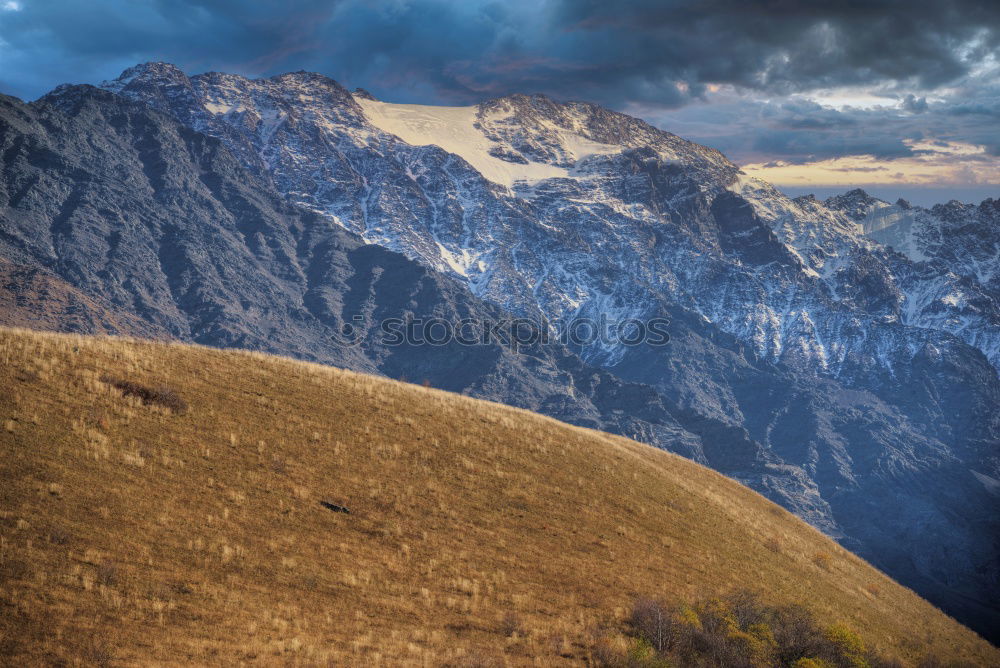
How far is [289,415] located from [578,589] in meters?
17.7

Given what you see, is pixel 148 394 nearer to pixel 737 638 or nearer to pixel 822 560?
pixel 737 638

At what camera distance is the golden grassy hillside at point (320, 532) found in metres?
23.0

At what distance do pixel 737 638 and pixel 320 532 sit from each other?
658 inches

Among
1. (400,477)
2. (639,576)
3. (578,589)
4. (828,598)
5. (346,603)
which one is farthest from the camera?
(828,598)

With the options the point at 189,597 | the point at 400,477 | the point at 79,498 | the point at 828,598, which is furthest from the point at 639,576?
the point at 79,498

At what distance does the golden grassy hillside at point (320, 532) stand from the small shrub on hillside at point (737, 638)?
1230 millimetres

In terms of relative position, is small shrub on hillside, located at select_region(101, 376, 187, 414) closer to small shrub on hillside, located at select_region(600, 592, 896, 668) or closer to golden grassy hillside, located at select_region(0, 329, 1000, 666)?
golden grassy hillside, located at select_region(0, 329, 1000, 666)

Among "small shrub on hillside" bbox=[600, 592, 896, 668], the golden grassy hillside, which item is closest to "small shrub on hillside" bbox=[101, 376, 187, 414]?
the golden grassy hillside

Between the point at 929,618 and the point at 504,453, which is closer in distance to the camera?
the point at 504,453

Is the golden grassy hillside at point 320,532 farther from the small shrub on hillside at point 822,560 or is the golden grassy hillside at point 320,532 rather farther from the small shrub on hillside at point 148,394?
the small shrub on hillside at point 822,560

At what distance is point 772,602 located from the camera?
1428 inches

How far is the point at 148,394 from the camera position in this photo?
36.5m

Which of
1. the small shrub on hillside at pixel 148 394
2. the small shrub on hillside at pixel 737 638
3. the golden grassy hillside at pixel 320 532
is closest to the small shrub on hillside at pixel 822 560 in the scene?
the golden grassy hillside at pixel 320 532

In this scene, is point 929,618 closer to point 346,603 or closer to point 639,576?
point 639,576
